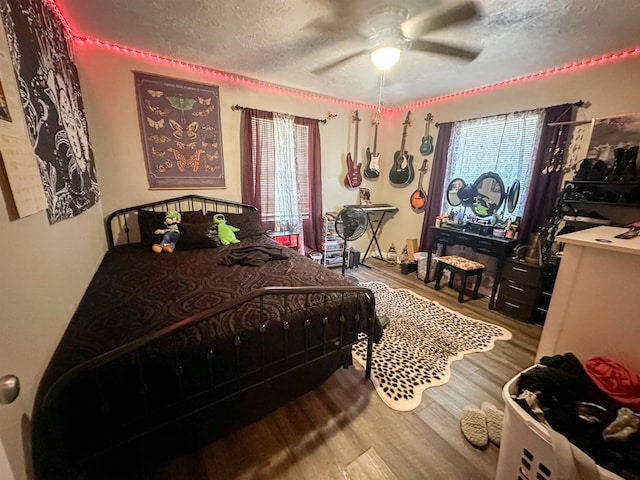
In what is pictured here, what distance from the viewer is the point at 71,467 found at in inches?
35.4

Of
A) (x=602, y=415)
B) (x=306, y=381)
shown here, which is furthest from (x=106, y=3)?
(x=602, y=415)

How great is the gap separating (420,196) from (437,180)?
1.17 ft

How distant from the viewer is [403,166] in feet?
12.8

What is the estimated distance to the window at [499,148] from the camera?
2.69 meters

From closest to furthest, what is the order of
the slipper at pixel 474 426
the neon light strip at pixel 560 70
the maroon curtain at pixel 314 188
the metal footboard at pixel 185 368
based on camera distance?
the metal footboard at pixel 185 368
the slipper at pixel 474 426
the neon light strip at pixel 560 70
the maroon curtain at pixel 314 188

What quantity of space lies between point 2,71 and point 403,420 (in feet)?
7.95

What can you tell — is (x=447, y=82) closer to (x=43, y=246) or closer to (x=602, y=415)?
(x=602, y=415)

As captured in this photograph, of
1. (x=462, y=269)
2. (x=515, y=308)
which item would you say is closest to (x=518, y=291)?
(x=515, y=308)

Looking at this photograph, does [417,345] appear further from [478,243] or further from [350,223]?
[350,223]

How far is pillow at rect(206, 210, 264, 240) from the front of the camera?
285cm

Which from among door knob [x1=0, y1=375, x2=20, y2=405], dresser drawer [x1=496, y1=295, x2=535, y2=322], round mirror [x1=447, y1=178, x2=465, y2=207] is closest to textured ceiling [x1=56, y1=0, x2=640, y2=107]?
round mirror [x1=447, y1=178, x2=465, y2=207]

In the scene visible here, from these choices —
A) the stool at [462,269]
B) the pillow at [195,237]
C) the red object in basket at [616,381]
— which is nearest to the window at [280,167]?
the pillow at [195,237]

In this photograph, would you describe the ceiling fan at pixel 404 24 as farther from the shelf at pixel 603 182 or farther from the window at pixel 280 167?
the shelf at pixel 603 182

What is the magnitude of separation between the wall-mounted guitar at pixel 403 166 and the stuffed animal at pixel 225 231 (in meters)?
2.61
